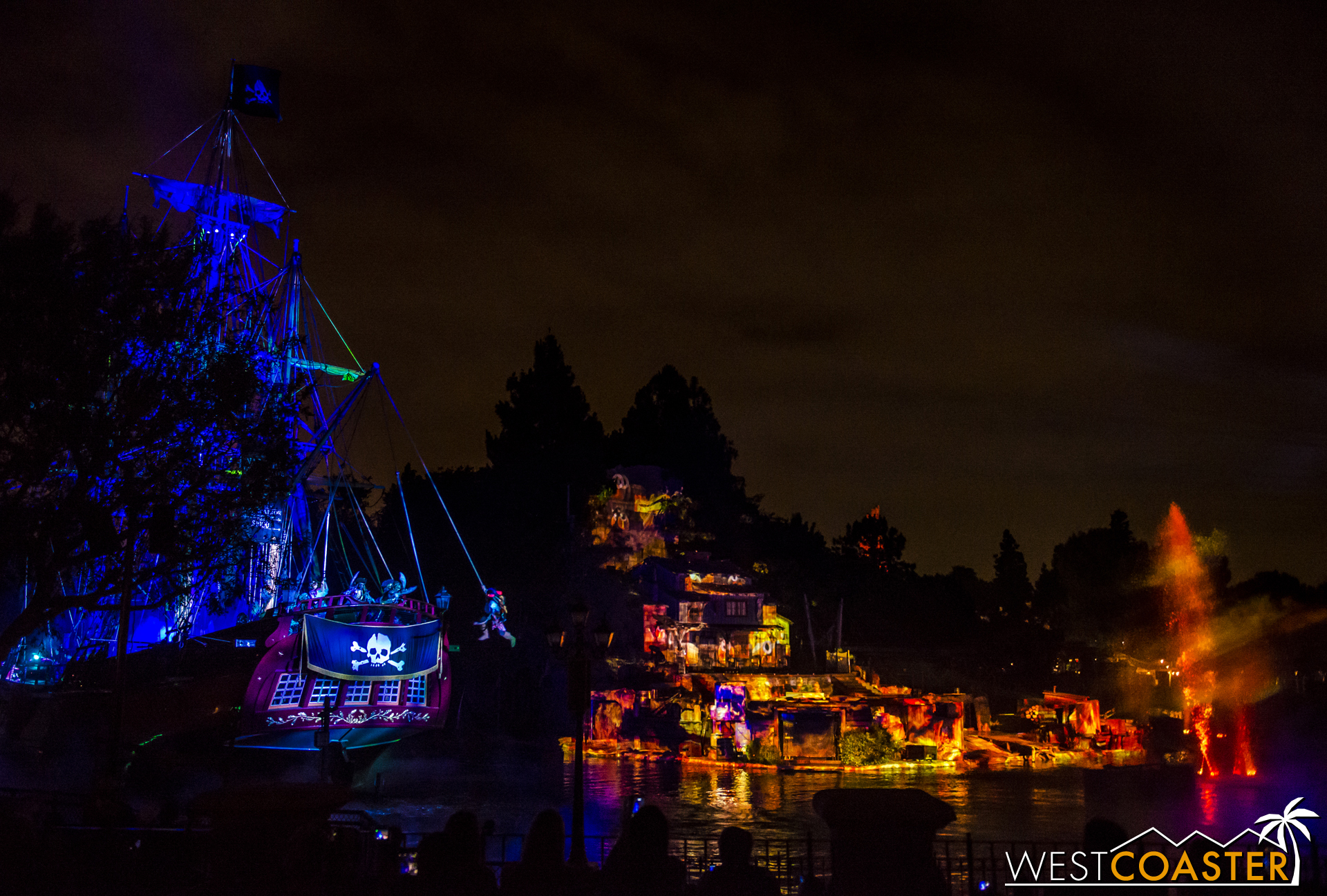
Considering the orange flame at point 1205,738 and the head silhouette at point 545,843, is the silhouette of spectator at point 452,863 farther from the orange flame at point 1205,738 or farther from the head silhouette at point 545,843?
the orange flame at point 1205,738

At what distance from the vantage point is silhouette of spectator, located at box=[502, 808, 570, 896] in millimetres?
6531

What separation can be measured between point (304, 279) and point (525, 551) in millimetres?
29457

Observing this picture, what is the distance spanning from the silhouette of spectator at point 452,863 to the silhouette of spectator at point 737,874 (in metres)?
1.64

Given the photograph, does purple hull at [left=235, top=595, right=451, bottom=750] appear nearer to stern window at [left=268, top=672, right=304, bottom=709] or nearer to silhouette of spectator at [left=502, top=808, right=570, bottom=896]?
stern window at [left=268, top=672, right=304, bottom=709]

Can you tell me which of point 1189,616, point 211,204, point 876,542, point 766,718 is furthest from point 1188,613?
point 211,204

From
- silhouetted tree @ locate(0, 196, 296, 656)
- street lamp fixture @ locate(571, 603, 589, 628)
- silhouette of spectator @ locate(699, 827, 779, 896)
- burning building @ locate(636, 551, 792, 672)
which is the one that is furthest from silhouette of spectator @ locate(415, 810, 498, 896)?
burning building @ locate(636, 551, 792, 672)

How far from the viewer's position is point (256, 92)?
112ft

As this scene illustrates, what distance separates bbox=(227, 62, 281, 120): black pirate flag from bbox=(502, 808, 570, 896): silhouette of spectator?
34.4 m

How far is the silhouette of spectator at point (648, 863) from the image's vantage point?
6445 millimetres

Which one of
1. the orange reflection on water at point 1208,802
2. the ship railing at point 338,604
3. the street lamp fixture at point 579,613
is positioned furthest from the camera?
the ship railing at point 338,604

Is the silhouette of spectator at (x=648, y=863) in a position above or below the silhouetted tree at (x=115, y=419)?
below

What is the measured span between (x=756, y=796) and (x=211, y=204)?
32.6 metres

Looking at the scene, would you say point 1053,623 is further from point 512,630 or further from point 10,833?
point 10,833

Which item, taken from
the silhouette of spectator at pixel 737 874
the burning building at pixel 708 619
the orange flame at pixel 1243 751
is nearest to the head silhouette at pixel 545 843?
the silhouette of spectator at pixel 737 874
